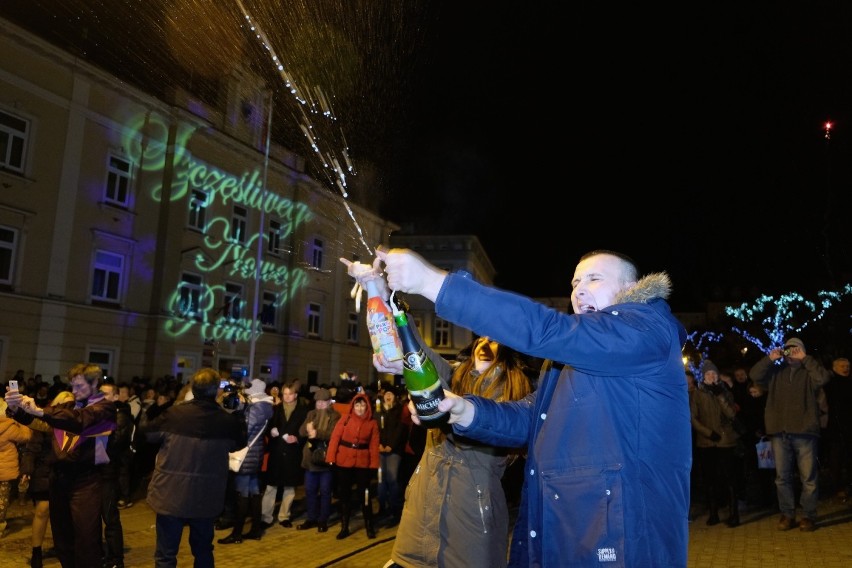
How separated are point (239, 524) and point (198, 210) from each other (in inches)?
804

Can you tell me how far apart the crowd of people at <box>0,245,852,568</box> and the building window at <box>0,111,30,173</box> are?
8530 mm

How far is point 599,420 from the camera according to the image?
2482 millimetres

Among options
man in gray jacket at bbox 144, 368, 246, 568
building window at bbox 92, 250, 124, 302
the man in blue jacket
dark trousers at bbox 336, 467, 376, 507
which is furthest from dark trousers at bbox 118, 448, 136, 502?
building window at bbox 92, 250, 124, 302

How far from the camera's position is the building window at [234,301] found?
28375 millimetres

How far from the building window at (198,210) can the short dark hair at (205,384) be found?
71.2 ft

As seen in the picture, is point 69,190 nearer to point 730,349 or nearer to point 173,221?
point 173,221

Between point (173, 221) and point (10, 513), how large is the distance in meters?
17.0

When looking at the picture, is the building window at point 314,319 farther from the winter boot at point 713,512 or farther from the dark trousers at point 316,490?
the winter boot at point 713,512

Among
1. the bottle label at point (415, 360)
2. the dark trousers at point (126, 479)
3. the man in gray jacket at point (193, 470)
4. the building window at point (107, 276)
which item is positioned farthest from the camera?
the building window at point (107, 276)

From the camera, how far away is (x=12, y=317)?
19.7 m

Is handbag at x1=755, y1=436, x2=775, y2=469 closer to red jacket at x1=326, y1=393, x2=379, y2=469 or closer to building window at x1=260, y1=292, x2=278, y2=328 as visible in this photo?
red jacket at x1=326, y1=393, x2=379, y2=469

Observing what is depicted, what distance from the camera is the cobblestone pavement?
24.8 feet

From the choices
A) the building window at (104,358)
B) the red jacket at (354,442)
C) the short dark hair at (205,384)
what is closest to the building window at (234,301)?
the building window at (104,358)

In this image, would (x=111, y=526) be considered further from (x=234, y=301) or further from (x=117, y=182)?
(x=234, y=301)
